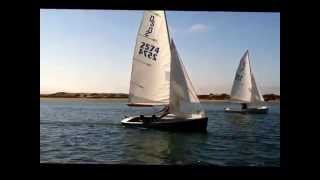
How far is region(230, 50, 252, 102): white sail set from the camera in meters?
21.3

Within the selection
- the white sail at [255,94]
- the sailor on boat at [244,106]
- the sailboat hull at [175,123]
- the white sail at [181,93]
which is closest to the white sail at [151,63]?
the white sail at [181,93]

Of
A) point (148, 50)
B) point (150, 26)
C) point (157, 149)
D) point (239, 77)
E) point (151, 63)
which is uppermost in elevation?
point (150, 26)

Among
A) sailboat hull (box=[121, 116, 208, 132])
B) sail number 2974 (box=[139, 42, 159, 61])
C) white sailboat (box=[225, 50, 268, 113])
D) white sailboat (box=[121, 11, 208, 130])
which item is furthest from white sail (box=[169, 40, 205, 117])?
white sailboat (box=[225, 50, 268, 113])

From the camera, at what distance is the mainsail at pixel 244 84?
21344 mm

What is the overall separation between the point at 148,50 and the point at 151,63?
0.38 metres

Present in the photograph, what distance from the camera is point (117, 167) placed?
3.16 metres

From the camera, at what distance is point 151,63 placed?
12.9m

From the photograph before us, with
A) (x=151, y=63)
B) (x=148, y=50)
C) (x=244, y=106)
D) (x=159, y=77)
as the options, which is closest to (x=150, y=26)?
(x=148, y=50)

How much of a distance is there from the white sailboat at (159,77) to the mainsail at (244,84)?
8.79 m

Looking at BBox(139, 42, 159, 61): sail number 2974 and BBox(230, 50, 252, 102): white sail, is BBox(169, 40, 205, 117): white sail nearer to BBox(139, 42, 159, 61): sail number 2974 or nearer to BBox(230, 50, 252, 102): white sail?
BBox(139, 42, 159, 61): sail number 2974

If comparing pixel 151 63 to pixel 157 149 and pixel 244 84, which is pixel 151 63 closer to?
pixel 157 149

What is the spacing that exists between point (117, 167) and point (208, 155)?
27.2 feet

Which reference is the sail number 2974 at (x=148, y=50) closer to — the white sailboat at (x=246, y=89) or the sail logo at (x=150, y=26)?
the sail logo at (x=150, y=26)
